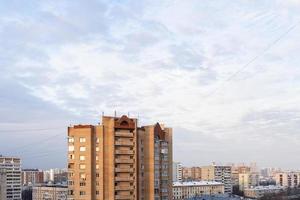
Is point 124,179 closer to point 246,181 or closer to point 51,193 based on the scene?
point 51,193

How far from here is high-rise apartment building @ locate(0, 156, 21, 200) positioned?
48.5 metres

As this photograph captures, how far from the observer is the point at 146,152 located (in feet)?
76.5

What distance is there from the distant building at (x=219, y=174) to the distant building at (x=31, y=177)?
78.7ft

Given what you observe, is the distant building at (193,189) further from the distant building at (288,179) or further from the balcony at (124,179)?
the balcony at (124,179)

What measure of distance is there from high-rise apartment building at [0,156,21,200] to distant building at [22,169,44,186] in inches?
722

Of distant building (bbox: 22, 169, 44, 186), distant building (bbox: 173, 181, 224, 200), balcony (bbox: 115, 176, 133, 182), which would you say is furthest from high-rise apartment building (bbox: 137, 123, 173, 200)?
distant building (bbox: 22, 169, 44, 186)

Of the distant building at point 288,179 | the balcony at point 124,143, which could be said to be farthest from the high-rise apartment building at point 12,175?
the distant building at point 288,179

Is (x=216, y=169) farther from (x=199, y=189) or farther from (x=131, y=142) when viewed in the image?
(x=131, y=142)

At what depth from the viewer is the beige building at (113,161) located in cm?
2114

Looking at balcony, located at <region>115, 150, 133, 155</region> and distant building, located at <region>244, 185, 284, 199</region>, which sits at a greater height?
balcony, located at <region>115, 150, 133, 155</region>

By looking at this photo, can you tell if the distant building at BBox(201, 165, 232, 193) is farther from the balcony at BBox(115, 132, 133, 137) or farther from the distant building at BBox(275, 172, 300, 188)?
the balcony at BBox(115, 132, 133, 137)

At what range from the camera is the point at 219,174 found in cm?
6694

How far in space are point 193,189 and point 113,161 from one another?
32184mm

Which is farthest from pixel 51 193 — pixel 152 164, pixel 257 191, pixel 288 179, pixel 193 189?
pixel 288 179
